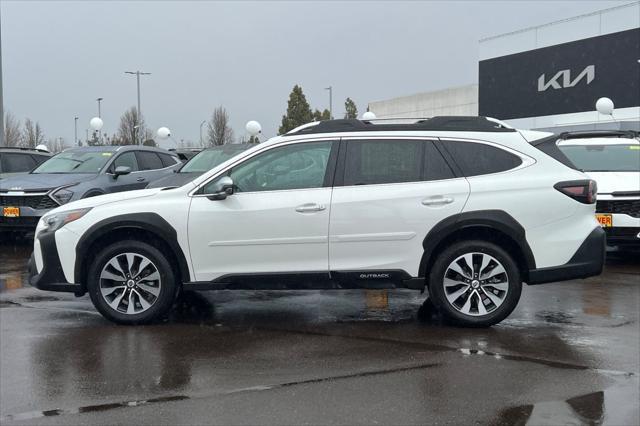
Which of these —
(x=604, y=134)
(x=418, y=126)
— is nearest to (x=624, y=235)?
(x=604, y=134)

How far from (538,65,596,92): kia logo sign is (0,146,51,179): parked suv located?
89.9ft

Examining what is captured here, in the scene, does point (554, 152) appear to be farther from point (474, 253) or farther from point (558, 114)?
point (558, 114)

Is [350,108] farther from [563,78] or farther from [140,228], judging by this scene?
[140,228]

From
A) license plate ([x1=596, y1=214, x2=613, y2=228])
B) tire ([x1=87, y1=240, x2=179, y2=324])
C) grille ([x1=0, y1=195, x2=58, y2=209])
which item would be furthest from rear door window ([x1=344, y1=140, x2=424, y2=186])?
grille ([x1=0, y1=195, x2=58, y2=209])

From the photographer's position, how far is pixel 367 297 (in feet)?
25.8

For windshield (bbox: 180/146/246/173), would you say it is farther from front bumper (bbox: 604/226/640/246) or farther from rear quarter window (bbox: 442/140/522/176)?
rear quarter window (bbox: 442/140/522/176)

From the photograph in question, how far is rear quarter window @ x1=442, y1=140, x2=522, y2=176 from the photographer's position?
253 inches

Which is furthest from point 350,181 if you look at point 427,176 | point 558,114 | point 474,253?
point 558,114

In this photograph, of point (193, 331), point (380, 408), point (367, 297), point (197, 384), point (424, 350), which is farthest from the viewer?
point (367, 297)

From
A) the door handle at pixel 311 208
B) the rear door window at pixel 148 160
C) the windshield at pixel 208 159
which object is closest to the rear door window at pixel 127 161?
the rear door window at pixel 148 160

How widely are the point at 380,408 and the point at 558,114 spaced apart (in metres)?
34.7

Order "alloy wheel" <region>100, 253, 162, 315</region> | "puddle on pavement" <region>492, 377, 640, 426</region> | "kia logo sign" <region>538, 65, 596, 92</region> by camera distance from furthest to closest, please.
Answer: "kia logo sign" <region>538, 65, 596, 92</region>
"alloy wheel" <region>100, 253, 162, 315</region>
"puddle on pavement" <region>492, 377, 640, 426</region>

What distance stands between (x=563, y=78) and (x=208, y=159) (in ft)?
92.1

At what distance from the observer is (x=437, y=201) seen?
6.29 meters
